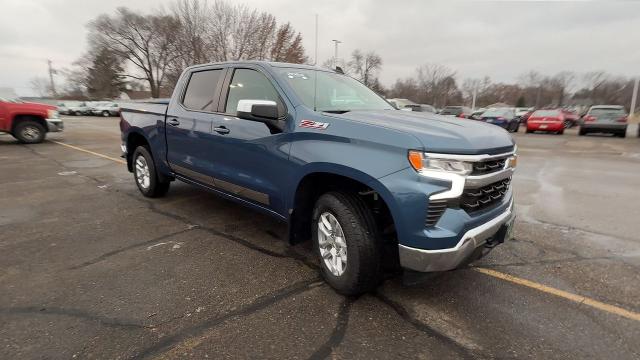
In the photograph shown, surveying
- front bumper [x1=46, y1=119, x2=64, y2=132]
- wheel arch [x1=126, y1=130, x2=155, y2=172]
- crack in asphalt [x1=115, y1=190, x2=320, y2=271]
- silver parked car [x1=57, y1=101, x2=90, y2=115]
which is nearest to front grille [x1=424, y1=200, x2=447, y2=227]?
crack in asphalt [x1=115, y1=190, x2=320, y2=271]

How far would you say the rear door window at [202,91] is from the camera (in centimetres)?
439

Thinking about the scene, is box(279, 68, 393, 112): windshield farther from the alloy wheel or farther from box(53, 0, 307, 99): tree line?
box(53, 0, 307, 99): tree line

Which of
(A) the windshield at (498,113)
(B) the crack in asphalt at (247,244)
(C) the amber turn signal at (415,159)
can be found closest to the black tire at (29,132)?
(B) the crack in asphalt at (247,244)

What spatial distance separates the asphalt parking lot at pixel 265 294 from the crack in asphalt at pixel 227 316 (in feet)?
0.04

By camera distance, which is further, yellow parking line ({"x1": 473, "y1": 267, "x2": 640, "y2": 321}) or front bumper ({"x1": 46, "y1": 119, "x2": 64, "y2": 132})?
front bumper ({"x1": 46, "y1": 119, "x2": 64, "y2": 132})

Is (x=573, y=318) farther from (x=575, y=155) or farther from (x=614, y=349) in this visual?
(x=575, y=155)

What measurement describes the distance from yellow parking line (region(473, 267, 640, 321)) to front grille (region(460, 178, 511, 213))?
850 mm

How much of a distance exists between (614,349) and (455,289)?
1.11 metres

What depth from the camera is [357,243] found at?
111 inches

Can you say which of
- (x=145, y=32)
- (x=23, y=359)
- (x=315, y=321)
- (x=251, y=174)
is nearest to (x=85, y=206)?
(x=251, y=174)

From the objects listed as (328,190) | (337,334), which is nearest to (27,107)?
(328,190)

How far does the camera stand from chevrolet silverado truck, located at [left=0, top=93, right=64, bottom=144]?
39.3ft

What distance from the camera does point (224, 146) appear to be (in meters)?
4.00

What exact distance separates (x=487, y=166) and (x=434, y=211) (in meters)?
0.64
